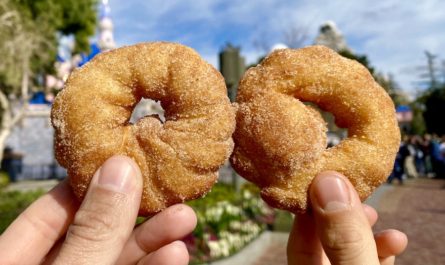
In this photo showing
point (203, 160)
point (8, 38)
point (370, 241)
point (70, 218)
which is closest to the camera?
point (370, 241)

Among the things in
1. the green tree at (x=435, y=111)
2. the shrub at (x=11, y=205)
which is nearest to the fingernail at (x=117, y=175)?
the shrub at (x=11, y=205)

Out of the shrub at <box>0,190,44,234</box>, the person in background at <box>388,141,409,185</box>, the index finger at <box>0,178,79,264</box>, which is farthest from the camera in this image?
the person in background at <box>388,141,409,185</box>

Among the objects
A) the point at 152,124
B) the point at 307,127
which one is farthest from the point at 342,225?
the point at 152,124

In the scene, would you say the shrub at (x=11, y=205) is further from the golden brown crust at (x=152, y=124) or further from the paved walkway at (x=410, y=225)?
the golden brown crust at (x=152, y=124)

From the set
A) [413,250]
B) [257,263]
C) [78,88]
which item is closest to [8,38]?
[257,263]

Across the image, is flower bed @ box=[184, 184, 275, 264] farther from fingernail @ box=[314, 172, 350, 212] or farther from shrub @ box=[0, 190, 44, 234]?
fingernail @ box=[314, 172, 350, 212]

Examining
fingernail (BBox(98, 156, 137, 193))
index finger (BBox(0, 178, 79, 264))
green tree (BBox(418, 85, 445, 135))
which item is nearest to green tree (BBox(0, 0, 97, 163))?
index finger (BBox(0, 178, 79, 264))

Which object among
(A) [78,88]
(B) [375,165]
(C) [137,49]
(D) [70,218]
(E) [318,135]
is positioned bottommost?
(D) [70,218]

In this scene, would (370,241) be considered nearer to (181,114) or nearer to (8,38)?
(181,114)
